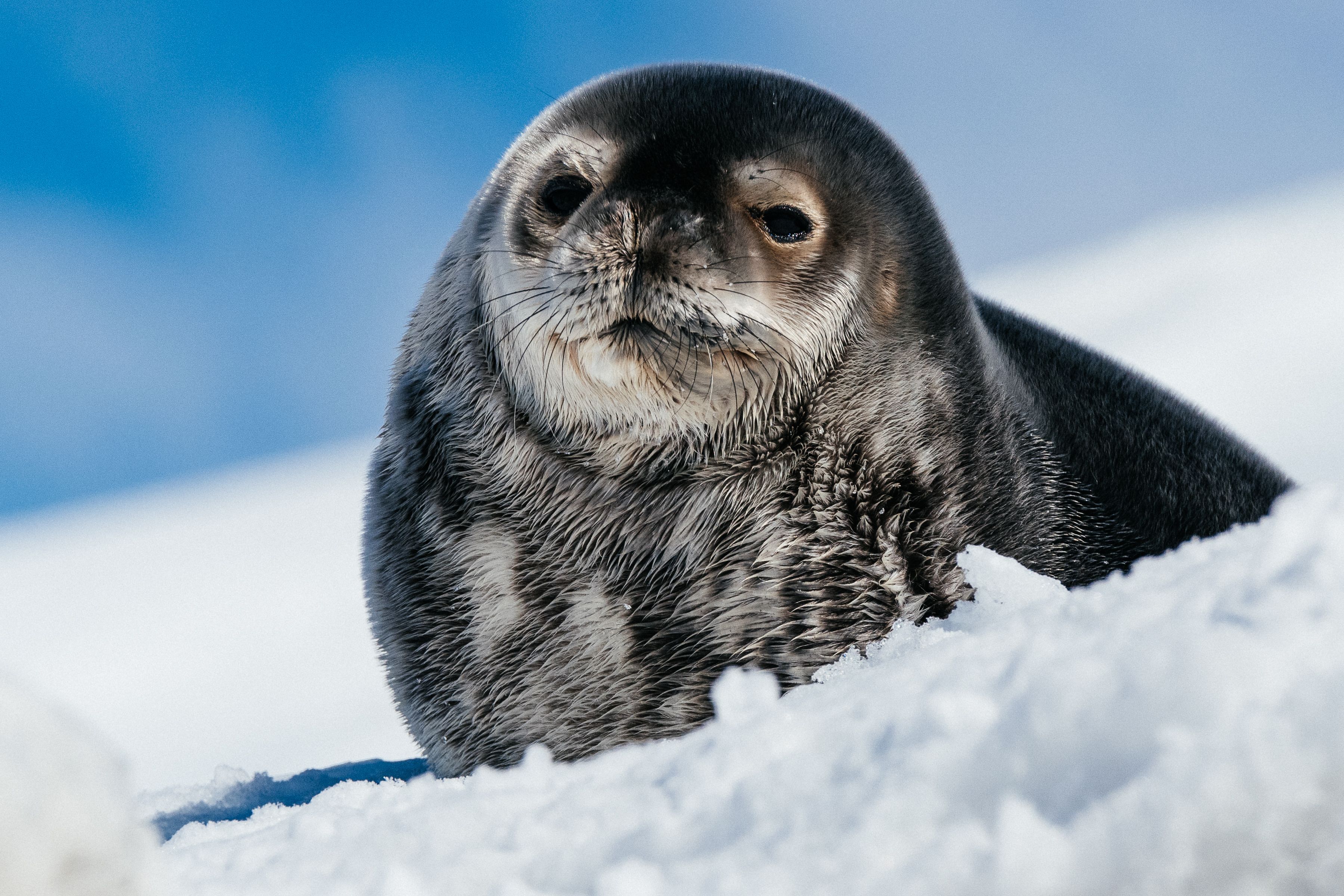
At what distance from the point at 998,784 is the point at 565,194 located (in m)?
2.26

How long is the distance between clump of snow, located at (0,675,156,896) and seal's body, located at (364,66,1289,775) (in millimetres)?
1815

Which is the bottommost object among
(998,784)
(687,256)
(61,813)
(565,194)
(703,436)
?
(998,784)

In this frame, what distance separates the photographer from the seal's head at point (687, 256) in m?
2.72

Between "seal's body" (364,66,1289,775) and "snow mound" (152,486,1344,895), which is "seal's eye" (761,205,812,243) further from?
"snow mound" (152,486,1344,895)

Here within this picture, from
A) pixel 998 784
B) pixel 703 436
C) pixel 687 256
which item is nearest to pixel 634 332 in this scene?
pixel 687 256

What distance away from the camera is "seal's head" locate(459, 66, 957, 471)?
2725mm

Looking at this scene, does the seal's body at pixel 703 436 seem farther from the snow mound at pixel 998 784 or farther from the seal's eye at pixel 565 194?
the snow mound at pixel 998 784

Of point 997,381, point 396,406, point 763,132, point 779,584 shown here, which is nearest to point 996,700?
point 779,584

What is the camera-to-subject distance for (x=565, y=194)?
3025 mm

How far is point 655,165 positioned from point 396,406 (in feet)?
4.47

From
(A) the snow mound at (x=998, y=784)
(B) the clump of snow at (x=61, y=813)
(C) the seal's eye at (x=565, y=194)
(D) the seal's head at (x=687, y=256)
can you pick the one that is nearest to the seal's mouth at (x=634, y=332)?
(D) the seal's head at (x=687, y=256)

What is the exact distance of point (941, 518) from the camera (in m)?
3.00

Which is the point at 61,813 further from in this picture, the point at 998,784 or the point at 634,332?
the point at 634,332

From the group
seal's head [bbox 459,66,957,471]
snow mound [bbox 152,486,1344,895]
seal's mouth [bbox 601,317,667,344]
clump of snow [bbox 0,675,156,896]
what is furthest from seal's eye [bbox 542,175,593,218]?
clump of snow [bbox 0,675,156,896]
